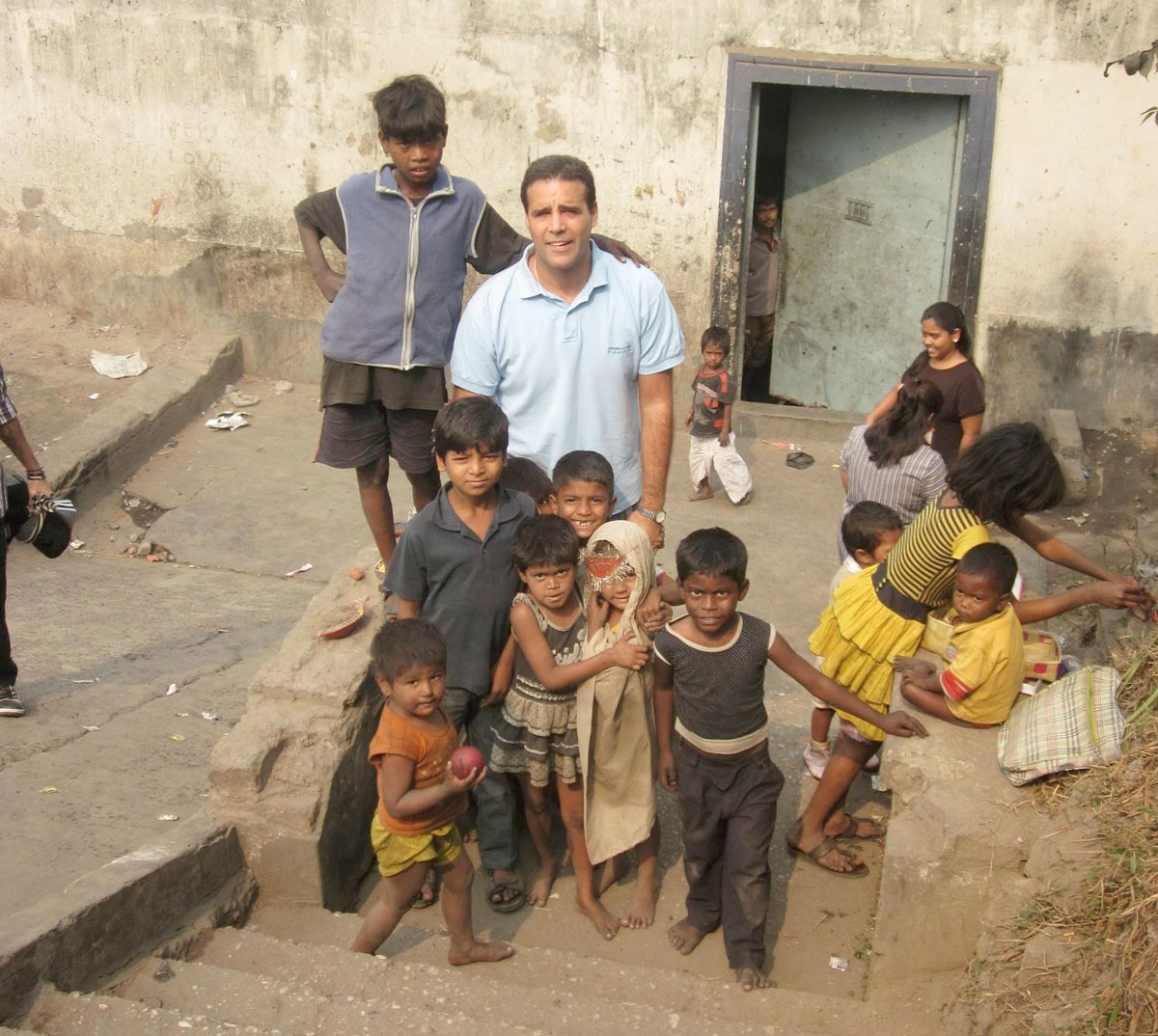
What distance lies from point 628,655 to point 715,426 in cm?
441

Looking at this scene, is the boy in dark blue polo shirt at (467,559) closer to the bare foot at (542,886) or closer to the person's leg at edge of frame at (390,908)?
the person's leg at edge of frame at (390,908)

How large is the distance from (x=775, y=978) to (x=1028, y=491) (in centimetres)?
162

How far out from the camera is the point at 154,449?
331 inches

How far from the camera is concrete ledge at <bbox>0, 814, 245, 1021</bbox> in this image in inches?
124

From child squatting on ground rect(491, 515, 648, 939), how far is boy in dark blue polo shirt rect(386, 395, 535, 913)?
10 centimetres

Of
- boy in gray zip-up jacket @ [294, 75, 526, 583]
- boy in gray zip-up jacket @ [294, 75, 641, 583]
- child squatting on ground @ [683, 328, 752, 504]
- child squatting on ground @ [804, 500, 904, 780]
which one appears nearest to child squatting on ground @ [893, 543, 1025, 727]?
child squatting on ground @ [804, 500, 904, 780]

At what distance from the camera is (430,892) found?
420 centimetres

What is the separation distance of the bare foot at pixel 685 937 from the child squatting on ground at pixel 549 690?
7.4 inches

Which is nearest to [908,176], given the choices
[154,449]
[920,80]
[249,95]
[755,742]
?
[920,80]

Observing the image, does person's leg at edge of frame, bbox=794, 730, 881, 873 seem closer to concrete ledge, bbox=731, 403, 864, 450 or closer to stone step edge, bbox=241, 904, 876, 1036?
stone step edge, bbox=241, 904, 876, 1036

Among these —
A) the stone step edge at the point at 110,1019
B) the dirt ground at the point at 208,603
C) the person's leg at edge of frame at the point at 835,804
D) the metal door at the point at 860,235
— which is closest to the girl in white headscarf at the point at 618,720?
the dirt ground at the point at 208,603

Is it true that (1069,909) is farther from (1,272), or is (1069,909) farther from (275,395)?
(1,272)

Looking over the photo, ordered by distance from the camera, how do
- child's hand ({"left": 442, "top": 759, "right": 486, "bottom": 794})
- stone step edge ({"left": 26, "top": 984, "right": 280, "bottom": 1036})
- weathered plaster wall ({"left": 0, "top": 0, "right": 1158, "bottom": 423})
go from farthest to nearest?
weathered plaster wall ({"left": 0, "top": 0, "right": 1158, "bottom": 423})
child's hand ({"left": 442, "top": 759, "right": 486, "bottom": 794})
stone step edge ({"left": 26, "top": 984, "right": 280, "bottom": 1036})

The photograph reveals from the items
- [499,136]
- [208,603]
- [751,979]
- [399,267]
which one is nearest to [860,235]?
[499,136]
